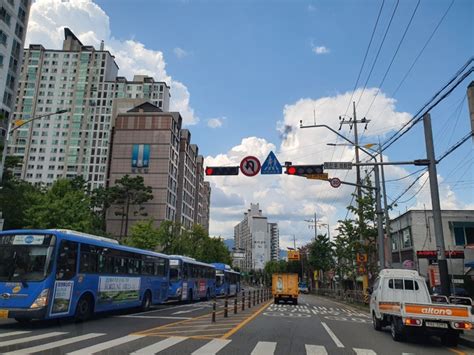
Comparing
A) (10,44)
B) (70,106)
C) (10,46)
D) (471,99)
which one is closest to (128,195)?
(10,46)

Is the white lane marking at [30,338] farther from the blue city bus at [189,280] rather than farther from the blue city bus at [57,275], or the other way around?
the blue city bus at [189,280]

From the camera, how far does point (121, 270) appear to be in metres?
17.8

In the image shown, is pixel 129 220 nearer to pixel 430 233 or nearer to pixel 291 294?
pixel 291 294

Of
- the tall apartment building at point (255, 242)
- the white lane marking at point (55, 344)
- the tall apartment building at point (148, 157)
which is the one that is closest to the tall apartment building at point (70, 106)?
the tall apartment building at point (148, 157)

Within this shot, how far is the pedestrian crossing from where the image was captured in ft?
28.3

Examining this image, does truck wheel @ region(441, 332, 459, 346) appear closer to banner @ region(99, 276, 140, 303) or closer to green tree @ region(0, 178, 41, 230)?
banner @ region(99, 276, 140, 303)

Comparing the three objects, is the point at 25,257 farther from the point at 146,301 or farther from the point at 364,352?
the point at 364,352

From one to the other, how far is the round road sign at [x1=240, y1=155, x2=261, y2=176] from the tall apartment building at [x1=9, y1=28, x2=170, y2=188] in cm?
9062

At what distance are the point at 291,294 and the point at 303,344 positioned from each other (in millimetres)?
22997

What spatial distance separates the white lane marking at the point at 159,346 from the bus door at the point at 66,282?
178 inches

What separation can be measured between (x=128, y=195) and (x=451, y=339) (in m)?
70.4

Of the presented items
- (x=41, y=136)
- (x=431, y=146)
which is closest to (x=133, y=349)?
(x=431, y=146)

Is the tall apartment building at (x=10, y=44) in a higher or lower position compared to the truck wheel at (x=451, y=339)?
higher

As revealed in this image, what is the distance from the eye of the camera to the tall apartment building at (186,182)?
3669 inches
